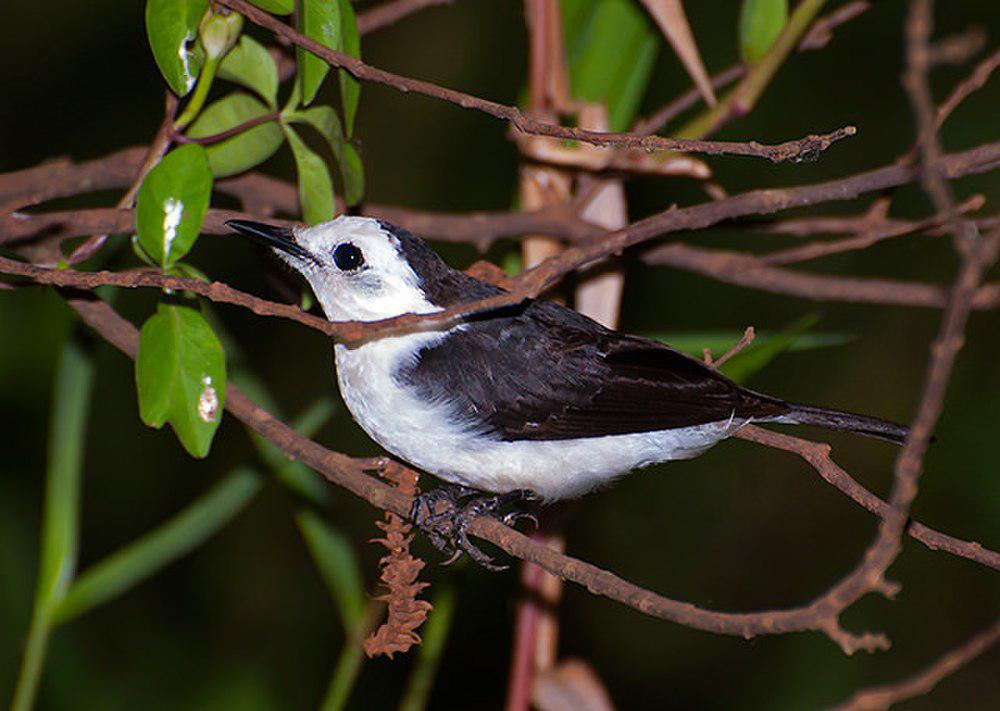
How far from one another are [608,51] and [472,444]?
98 cm

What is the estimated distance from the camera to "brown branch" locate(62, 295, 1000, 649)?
1174 mm

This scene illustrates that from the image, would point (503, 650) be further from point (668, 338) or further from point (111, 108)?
point (111, 108)

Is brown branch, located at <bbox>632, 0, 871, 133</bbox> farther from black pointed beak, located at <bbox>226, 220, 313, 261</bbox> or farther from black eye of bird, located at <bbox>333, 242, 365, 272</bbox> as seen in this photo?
black pointed beak, located at <bbox>226, 220, 313, 261</bbox>

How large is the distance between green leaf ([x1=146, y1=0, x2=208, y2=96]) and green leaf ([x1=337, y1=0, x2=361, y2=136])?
0.21 metres

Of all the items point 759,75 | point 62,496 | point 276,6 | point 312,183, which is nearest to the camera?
point 276,6

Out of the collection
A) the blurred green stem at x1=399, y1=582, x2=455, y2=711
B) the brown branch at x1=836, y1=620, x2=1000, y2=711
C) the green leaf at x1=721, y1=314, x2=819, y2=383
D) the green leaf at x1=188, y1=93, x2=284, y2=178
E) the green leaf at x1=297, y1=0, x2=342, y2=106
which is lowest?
the brown branch at x1=836, y1=620, x2=1000, y2=711

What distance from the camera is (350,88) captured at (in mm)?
1831

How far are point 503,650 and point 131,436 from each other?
1.55 meters

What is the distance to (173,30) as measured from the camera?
171cm

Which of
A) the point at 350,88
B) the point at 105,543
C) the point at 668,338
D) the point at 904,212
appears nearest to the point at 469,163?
the point at 904,212

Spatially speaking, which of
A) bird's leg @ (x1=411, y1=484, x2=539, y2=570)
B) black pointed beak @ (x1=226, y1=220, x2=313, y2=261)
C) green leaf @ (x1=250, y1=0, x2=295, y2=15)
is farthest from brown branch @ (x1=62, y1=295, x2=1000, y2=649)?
green leaf @ (x1=250, y1=0, x2=295, y2=15)

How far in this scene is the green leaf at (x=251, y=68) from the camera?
198cm

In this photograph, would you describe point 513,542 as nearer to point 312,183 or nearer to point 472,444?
point 472,444

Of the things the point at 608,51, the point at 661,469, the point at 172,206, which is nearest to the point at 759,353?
the point at 608,51
